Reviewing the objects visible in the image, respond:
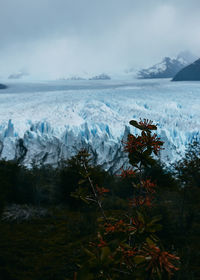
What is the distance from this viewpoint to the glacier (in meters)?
22.8

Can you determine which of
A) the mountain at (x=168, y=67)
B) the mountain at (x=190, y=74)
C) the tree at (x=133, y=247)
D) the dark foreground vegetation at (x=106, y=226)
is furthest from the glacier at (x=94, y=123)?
the mountain at (x=168, y=67)

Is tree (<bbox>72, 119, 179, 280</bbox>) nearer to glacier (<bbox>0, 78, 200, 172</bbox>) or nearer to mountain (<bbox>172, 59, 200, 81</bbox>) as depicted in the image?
glacier (<bbox>0, 78, 200, 172</bbox>)

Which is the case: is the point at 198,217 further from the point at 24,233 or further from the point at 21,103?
the point at 21,103

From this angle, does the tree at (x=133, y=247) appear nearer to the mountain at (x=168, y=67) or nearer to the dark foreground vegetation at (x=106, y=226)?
the dark foreground vegetation at (x=106, y=226)

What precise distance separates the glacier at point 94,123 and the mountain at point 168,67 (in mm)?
28124

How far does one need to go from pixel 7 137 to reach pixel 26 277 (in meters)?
18.3

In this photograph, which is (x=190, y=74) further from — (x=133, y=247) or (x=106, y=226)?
(x=133, y=247)

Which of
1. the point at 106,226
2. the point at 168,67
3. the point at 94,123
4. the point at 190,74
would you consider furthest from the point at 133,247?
the point at 168,67

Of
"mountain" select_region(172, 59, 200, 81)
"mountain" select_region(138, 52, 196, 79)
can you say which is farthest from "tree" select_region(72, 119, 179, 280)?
"mountain" select_region(138, 52, 196, 79)

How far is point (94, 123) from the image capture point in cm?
Result: 2397

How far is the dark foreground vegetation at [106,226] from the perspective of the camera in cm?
93

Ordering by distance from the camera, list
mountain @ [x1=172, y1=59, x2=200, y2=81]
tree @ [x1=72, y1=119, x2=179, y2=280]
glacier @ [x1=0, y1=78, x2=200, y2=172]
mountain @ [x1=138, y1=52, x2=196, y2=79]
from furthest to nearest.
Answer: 1. mountain @ [x1=138, y1=52, x2=196, y2=79]
2. mountain @ [x1=172, y1=59, x2=200, y2=81]
3. glacier @ [x1=0, y1=78, x2=200, y2=172]
4. tree @ [x1=72, y1=119, x2=179, y2=280]

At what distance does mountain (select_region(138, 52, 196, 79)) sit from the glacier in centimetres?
2812

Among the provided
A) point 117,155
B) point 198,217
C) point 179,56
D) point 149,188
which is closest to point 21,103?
point 117,155
